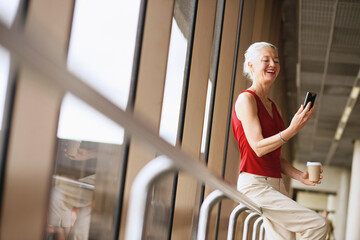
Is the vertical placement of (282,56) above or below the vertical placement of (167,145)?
above

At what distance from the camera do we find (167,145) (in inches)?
31.7

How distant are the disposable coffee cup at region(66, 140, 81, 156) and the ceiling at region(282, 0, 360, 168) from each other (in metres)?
4.47

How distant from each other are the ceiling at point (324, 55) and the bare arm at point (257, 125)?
3.97 meters

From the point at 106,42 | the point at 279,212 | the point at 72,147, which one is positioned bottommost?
the point at 279,212

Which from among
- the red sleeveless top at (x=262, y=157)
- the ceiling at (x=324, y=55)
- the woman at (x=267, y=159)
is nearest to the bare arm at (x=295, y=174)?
the woman at (x=267, y=159)

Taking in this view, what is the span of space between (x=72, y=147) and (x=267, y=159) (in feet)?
2.75

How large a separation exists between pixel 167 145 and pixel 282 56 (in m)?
7.26

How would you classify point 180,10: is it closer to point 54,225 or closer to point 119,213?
point 119,213

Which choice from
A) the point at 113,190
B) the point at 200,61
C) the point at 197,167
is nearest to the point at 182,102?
the point at 200,61

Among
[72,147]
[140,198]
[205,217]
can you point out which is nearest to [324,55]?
[72,147]

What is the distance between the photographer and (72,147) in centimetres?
198

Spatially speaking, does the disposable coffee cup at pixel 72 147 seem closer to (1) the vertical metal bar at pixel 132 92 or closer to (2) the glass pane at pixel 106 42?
(2) the glass pane at pixel 106 42

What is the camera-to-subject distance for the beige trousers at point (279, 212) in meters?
2.23

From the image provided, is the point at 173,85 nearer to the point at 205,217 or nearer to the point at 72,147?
the point at 72,147
